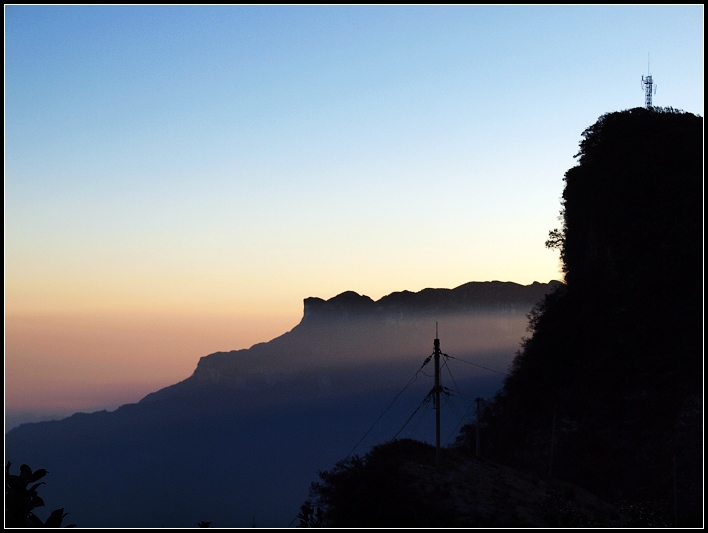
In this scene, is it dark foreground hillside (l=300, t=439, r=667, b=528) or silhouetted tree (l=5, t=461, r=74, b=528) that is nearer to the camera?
silhouetted tree (l=5, t=461, r=74, b=528)

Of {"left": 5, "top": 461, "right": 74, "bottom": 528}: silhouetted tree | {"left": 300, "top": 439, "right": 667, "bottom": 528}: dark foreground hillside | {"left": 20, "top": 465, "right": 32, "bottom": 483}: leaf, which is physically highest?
{"left": 20, "top": 465, "right": 32, "bottom": 483}: leaf

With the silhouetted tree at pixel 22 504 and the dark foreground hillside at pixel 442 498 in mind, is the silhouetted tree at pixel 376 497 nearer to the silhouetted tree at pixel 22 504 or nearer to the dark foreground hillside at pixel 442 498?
the dark foreground hillside at pixel 442 498

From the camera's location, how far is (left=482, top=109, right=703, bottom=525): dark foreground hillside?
53031 millimetres

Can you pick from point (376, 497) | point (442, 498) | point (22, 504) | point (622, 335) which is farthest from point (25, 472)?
point (622, 335)

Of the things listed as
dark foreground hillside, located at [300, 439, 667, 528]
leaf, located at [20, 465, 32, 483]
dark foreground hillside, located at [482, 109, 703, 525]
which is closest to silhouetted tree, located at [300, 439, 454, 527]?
dark foreground hillside, located at [300, 439, 667, 528]

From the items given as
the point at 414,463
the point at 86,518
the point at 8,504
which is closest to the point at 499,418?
the point at 414,463

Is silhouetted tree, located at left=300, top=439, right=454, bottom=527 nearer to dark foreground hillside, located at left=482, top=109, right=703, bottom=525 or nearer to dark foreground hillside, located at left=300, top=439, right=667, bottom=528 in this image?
dark foreground hillside, located at left=300, top=439, right=667, bottom=528

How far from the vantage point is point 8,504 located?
16.9m

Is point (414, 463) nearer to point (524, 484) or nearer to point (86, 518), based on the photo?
point (524, 484)

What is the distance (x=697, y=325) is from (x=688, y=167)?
51.0ft

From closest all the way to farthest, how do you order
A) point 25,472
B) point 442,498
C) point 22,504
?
point 22,504 < point 25,472 < point 442,498

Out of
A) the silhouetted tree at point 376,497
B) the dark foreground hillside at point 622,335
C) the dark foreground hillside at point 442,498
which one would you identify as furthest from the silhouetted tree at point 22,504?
the dark foreground hillside at point 622,335

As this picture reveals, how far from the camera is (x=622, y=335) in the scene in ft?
208

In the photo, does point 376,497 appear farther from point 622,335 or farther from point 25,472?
point 622,335
